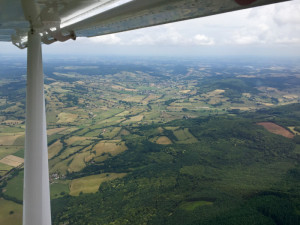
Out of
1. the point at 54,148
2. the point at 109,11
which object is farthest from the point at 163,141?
the point at 109,11

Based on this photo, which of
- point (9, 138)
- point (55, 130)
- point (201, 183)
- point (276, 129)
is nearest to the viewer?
point (201, 183)

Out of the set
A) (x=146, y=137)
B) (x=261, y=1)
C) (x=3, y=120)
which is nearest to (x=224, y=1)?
(x=261, y=1)

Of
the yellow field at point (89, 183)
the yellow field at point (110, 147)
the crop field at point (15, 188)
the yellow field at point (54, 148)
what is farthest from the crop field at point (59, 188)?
the yellow field at point (110, 147)

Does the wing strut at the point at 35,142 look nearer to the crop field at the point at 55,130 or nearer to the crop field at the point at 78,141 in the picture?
the crop field at the point at 78,141

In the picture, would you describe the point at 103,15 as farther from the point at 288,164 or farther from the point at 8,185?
the point at 288,164

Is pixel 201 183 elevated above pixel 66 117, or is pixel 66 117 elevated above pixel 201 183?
pixel 66 117

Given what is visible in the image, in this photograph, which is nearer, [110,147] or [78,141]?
[78,141]

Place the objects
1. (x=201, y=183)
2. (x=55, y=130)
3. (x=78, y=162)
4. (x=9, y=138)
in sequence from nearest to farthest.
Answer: (x=201, y=183), (x=78, y=162), (x=9, y=138), (x=55, y=130)

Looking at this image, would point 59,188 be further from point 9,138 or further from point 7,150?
point 9,138
